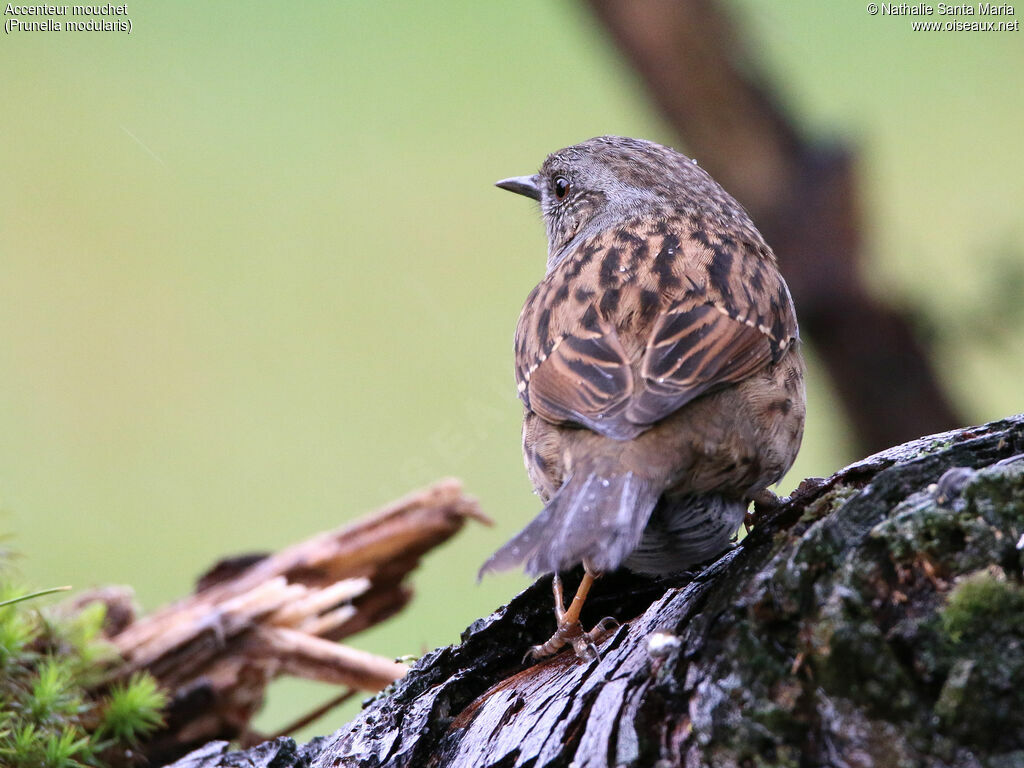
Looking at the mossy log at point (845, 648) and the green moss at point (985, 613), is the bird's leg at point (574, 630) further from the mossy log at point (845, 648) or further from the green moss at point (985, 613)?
the green moss at point (985, 613)

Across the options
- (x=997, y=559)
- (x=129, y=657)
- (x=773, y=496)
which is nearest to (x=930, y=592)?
(x=997, y=559)

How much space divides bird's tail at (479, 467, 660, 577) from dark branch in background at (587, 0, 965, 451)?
382 centimetres

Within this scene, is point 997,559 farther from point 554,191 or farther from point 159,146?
point 159,146

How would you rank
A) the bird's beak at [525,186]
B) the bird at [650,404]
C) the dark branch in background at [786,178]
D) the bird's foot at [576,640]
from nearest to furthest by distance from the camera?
the bird at [650,404]
the bird's foot at [576,640]
the bird's beak at [525,186]
the dark branch in background at [786,178]

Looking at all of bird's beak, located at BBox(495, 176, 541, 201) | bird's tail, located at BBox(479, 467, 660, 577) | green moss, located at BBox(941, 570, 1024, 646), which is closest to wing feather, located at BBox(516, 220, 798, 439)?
bird's tail, located at BBox(479, 467, 660, 577)

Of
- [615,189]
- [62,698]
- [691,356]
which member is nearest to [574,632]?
[691,356]

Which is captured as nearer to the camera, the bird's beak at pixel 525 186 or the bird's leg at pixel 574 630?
the bird's leg at pixel 574 630

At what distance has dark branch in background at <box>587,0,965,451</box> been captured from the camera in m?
5.98

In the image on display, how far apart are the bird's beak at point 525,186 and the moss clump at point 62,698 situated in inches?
105

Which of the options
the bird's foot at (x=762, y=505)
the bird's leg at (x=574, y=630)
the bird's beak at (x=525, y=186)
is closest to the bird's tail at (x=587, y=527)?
the bird's leg at (x=574, y=630)

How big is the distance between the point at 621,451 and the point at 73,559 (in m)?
6.32

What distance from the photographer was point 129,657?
13.6 feet

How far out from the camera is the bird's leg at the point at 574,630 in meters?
2.96

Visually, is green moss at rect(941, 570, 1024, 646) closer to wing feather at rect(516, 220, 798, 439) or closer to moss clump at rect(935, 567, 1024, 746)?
moss clump at rect(935, 567, 1024, 746)
